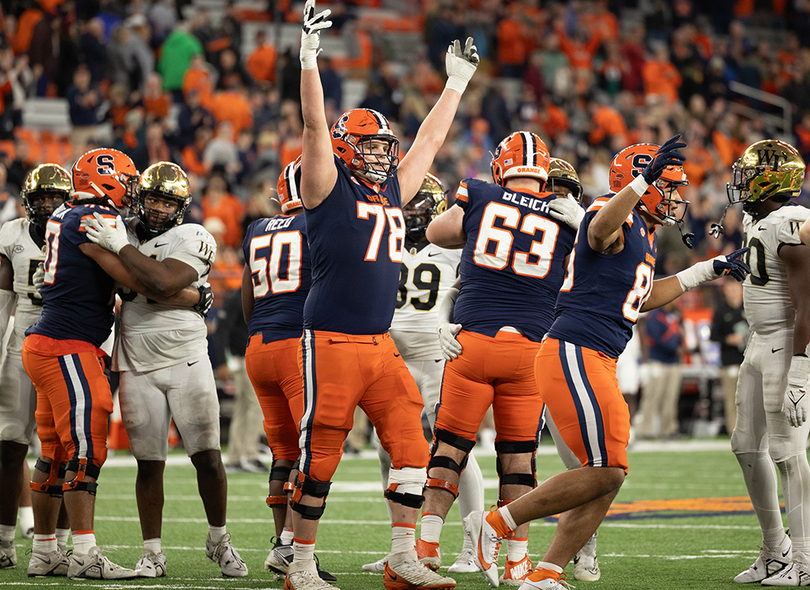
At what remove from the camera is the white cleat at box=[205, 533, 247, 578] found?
5.79 metres

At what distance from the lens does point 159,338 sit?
595 cm

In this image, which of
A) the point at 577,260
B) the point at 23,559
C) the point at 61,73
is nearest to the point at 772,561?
the point at 577,260

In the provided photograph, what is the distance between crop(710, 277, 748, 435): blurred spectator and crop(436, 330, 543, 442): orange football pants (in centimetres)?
956

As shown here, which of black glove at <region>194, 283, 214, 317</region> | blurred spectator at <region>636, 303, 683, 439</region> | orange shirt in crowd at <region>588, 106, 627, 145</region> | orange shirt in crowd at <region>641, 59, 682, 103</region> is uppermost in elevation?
orange shirt in crowd at <region>641, 59, 682, 103</region>

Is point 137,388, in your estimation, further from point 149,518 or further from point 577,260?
point 577,260

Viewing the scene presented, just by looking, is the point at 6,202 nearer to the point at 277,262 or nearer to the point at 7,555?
the point at 7,555

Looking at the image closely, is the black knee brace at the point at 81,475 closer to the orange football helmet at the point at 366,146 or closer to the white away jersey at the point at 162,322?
the white away jersey at the point at 162,322

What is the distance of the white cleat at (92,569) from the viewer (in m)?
5.54

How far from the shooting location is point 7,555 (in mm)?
6102

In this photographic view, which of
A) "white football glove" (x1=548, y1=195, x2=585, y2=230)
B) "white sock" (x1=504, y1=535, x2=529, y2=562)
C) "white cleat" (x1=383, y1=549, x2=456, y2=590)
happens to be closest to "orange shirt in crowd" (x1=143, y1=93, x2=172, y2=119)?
"white football glove" (x1=548, y1=195, x2=585, y2=230)

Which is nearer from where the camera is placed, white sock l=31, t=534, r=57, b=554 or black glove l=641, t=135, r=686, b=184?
black glove l=641, t=135, r=686, b=184

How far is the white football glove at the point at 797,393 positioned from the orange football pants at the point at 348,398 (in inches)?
75.4

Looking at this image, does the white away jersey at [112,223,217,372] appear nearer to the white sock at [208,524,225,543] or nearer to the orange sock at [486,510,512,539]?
the white sock at [208,524,225,543]

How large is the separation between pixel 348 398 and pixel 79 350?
1.77 meters
